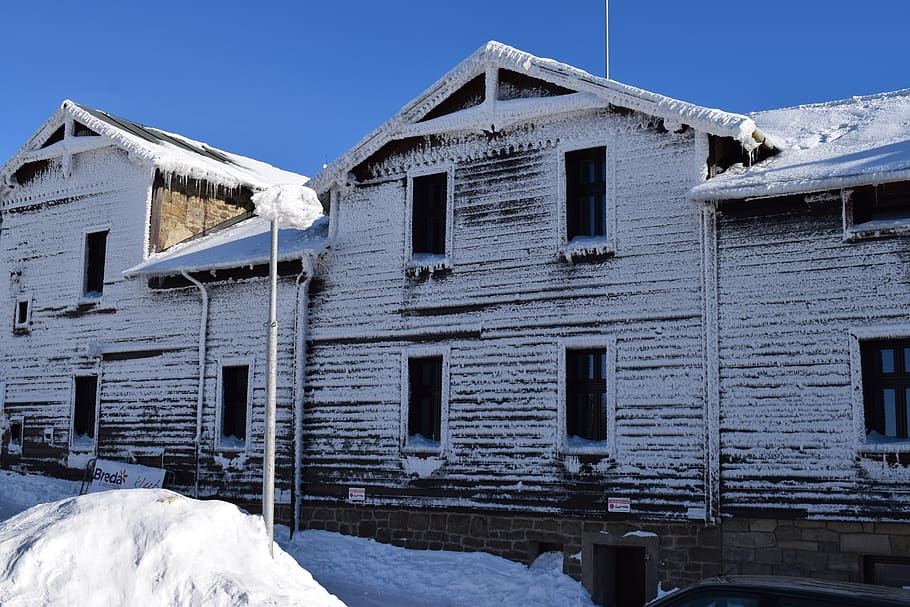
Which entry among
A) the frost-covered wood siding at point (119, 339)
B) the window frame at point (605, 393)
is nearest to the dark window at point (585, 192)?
the window frame at point (605, 393)

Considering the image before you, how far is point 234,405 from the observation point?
65.1 ft

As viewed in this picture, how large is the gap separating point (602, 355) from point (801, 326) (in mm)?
3107

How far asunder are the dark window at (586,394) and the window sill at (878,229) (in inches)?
159

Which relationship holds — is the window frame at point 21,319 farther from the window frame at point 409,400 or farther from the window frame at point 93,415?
the window frame at point 409,400

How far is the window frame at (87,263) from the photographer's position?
22.2m

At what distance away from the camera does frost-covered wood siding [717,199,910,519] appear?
13.3 metres

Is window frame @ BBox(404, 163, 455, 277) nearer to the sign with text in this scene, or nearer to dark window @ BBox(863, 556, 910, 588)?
the sign with text

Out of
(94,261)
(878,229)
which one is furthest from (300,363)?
(878,229)

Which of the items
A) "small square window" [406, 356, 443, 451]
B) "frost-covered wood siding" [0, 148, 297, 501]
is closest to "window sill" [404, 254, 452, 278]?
"small square window" [406, 356, 443, 451]

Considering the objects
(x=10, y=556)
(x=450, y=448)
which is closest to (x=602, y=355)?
(x=450, y=448)

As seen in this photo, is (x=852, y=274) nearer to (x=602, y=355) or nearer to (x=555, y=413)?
(x=602, y=355)

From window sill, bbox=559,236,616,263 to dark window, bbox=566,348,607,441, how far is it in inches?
57.9

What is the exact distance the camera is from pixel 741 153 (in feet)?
51.5

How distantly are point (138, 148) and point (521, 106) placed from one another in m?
9.77
